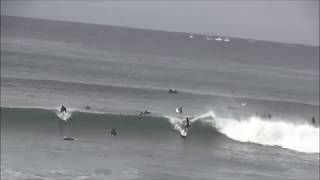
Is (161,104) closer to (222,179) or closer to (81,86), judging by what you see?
(81,86)

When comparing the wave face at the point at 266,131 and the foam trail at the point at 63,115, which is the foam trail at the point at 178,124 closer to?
the wave face at the point at 266,131

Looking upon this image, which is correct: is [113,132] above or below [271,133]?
below

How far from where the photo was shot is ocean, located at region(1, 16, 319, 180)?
2866 centimetres

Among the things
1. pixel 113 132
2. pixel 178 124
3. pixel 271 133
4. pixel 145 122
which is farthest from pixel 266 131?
pixel 113 132

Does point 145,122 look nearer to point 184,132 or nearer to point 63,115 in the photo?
point 184,132

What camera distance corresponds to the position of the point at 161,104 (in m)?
53.1

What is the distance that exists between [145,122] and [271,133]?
28.0ft

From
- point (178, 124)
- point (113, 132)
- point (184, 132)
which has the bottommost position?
point (113, 132)

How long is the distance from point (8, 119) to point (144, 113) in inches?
412

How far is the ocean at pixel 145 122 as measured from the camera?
2866cm

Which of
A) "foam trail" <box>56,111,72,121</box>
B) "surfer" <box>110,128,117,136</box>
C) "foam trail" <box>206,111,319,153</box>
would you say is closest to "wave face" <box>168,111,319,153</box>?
"foam trail" <box>206,111,319,153</box>

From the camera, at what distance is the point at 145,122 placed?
40906 millimetres

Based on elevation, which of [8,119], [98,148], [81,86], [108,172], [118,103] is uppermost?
[81,86]

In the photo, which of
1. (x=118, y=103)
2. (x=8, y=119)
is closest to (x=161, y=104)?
(x=118, y=103)
